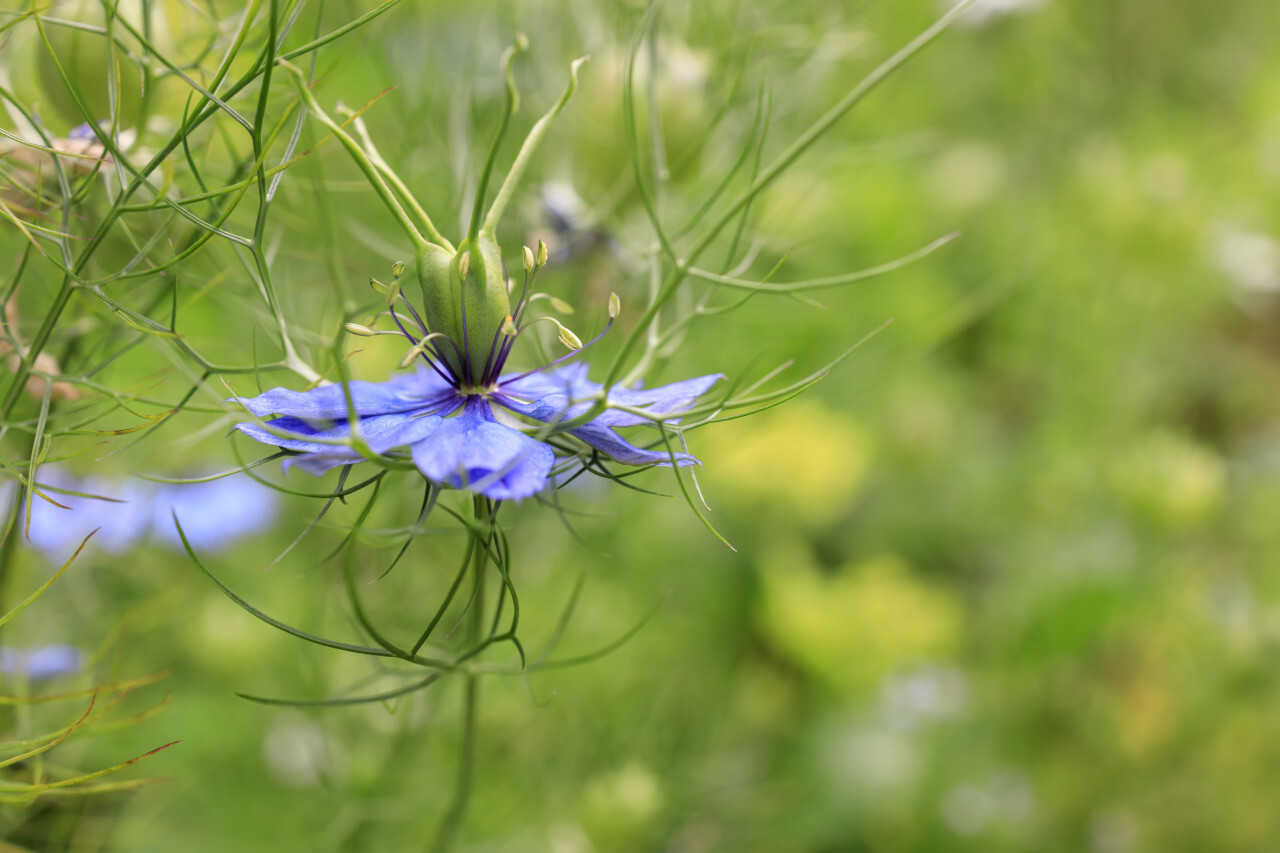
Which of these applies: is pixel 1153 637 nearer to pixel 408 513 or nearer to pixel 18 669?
pixel 408 513

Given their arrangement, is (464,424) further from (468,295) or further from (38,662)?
(38,662)

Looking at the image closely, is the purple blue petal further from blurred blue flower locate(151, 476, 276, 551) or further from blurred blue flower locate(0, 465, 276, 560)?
blurred blue flower locate(151, 476, 276, 551)

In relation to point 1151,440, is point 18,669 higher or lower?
lower

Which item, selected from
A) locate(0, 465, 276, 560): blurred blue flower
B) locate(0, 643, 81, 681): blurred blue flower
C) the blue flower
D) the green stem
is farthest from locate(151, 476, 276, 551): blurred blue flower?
the blue flower

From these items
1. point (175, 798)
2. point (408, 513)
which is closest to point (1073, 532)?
point (408, 513)

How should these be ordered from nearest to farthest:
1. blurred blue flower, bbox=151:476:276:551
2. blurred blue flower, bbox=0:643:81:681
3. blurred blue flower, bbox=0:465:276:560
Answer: blurred blue flower, bbox=0:643:81:681
blurred blue flower, bbox=0:465:276:560
blurred blue flower, bbox=151:476:276:551

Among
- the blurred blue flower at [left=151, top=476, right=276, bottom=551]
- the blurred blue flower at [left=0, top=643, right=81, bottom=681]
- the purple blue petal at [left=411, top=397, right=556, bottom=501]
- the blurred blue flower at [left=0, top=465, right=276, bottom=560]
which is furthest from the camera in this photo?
the blurred blue flower at [left=151, top=476, right=276, bottom=551]
